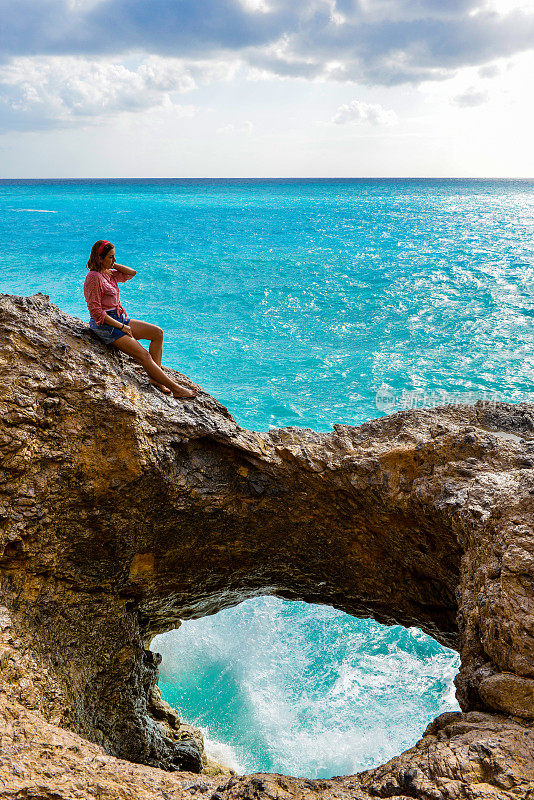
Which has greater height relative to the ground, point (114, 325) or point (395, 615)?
point (114, 325)

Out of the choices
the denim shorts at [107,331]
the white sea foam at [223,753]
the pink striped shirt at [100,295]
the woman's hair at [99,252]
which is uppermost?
the woman's hair at [99,252]

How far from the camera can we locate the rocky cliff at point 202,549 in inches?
128

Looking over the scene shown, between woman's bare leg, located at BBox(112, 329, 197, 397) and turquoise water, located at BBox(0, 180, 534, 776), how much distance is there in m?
6.58

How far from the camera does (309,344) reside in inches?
953

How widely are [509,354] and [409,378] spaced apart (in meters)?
5.12

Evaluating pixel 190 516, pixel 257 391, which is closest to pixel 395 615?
pixel 190 516

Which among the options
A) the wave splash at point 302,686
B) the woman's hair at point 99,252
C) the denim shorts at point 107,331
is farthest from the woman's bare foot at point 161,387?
the wave splash at point 302,686

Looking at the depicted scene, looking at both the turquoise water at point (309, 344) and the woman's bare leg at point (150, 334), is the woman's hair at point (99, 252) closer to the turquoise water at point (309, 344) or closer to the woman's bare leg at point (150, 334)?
the woman's bare leg at point (150, 334)

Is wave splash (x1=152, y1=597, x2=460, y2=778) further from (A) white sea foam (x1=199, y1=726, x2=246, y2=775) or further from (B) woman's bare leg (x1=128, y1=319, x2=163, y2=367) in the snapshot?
(B) woman's bare leg (x1=128, y1=319, x2=163, y2=367)

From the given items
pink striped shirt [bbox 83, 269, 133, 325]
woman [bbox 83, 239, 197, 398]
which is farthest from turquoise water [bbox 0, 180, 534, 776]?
pink striped shirt [bbox 83, 269, 133, 325]

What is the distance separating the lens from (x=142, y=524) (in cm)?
500

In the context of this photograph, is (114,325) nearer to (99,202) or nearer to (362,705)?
(362,705)

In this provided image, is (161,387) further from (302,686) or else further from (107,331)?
(302,686)

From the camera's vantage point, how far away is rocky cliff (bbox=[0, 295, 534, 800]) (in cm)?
324
